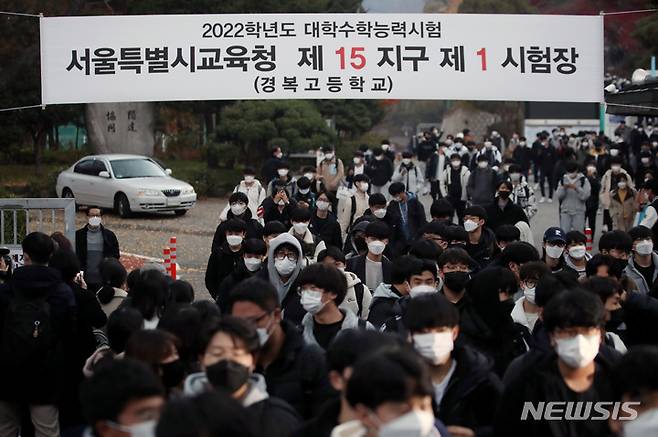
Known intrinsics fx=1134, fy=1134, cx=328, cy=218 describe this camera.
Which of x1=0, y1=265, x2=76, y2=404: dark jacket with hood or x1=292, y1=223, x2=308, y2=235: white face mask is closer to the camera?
x1=0, y1=265, x2=76, y2=404: dark jacket with hood

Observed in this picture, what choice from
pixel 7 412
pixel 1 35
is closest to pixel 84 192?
pixel 1 35

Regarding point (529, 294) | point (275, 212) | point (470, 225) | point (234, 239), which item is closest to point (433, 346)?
point (529, 294)

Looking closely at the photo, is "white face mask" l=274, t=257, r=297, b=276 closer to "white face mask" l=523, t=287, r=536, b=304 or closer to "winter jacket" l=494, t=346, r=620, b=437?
"white face mask" l=523, t=287, r=536, b=304

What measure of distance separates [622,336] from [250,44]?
261 inches

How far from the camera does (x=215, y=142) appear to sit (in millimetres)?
31359

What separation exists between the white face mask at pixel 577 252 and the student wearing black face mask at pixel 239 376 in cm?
493

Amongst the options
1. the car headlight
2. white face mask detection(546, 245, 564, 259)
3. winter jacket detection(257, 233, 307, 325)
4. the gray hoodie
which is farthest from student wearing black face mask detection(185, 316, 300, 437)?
the car headlight

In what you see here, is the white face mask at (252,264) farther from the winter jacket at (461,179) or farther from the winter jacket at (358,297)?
the winter jacket at (461,179)

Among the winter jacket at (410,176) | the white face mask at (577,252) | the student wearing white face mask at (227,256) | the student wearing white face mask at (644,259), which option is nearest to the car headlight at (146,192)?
the winter jacket at (410,176)

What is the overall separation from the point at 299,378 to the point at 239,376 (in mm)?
882

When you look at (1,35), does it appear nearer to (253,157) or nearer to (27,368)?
(253,157)

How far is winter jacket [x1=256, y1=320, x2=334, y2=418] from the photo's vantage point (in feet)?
17.7

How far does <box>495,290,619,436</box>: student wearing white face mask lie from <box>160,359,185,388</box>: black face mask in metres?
1.48

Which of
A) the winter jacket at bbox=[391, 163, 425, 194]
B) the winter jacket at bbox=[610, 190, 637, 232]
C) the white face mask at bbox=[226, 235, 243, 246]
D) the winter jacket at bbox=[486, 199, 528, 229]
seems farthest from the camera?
the winter jacket at bbox=[391, 163, 425, 194]
